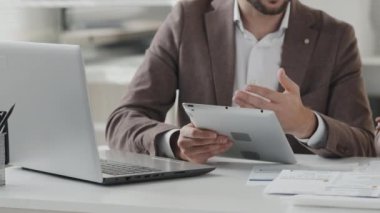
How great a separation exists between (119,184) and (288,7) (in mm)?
975

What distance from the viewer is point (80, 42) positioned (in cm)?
360

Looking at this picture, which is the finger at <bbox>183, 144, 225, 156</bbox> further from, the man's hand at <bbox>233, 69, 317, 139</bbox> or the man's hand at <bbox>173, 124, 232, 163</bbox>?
the man's hand at <bbox>233, 69, 317, 139</bbox>

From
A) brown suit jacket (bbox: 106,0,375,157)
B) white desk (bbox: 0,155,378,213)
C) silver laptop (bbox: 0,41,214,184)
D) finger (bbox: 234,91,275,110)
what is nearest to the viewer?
white desk (bbox: 0,155,378,213)

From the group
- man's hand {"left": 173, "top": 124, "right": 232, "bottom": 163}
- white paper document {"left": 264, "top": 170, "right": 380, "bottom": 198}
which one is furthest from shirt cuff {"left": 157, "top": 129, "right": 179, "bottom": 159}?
white paper document {"left": 264, "top": 170, "right": 380, "bottom": 198}

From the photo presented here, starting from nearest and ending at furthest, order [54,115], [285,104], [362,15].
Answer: [54,115] → [285,104] → [362,15]

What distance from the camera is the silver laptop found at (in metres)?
1.66

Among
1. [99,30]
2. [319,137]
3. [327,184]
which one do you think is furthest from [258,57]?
[99,30]

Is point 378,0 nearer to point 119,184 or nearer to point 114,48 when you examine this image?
point 114,48

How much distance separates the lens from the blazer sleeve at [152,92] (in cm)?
226

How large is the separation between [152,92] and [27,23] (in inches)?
52.8

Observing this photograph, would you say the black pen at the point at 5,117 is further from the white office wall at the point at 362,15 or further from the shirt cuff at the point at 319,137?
the white office wall at the point at 362,15

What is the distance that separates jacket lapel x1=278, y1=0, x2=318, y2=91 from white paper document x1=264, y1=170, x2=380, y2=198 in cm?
70

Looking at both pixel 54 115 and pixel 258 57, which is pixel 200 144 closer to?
pixel 54 115

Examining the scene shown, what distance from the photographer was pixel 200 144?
78.3 inches
